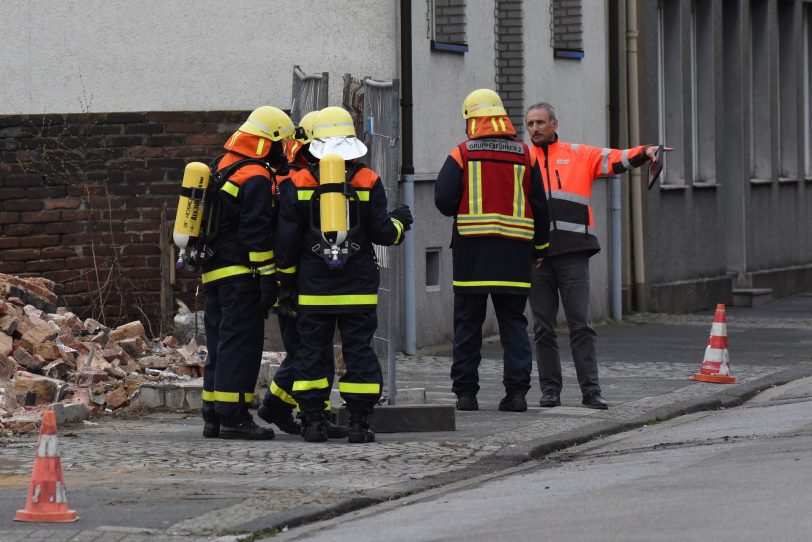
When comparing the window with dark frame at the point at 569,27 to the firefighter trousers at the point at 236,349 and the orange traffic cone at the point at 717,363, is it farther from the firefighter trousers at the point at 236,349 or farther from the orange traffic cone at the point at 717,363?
the firefighter trousers at the point at 236,349

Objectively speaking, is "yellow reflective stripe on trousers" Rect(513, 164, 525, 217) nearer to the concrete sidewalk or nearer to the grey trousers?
the grey trousers

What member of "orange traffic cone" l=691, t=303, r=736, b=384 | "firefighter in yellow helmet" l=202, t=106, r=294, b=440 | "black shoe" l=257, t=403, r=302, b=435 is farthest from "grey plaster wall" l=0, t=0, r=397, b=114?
"black shoe" l=257, t=403, r=302, b=435

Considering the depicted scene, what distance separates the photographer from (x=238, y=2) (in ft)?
57.8

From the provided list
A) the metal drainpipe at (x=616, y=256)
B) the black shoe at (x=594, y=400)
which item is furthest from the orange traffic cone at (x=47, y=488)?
the metal drainpipe at (x=616, y=256)

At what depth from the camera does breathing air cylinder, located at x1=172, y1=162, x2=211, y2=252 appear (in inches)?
418

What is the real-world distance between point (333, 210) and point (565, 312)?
275 centimetres

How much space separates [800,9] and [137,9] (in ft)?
50.7

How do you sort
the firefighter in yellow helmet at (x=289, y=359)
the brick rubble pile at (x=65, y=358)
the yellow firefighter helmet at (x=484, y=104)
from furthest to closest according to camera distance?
the brick rubble pile at (x=65, y=358), the yellow firefighter helmet at (x=484, y=104), the firefighter in yellow helmet at (x=289, y=359)

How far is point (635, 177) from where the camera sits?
2333 cm

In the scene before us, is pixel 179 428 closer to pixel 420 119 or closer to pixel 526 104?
pixel 420 119

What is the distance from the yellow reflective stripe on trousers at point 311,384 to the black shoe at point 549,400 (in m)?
2.39

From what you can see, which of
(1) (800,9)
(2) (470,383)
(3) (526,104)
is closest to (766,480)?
(2) (470,383)

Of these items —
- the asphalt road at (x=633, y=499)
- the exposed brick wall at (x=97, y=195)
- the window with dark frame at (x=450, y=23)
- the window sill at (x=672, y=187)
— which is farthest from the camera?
the window sill at (x=672, y=187)

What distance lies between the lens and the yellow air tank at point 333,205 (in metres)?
10.3
